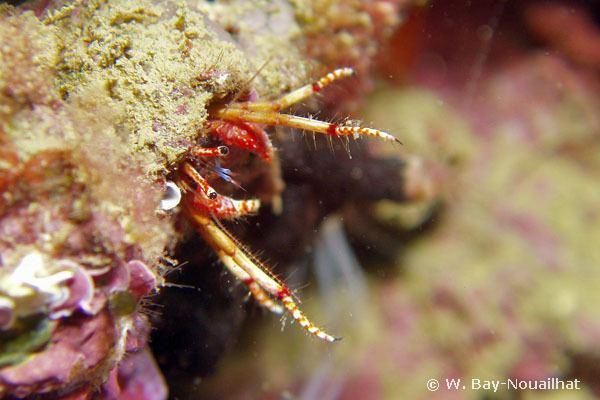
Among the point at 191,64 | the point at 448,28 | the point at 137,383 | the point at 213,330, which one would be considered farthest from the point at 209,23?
the point at 448,28

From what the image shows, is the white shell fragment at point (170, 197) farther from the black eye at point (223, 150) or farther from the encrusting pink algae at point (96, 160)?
the black eye at point (223, 150)

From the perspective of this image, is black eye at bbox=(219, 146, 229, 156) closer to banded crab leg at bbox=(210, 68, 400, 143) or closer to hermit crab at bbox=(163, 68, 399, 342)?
hermit crab at bbox=(163, 68, 399, 342)

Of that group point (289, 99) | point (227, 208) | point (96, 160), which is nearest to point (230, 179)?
point (227, 208)

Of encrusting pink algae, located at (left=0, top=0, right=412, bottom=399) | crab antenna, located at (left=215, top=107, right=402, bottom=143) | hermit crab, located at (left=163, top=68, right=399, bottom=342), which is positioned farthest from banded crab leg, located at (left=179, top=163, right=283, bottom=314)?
crab antenna, located at (left=215, top=107, right=402, bottom=143)

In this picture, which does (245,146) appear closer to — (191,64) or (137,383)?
(191,64)

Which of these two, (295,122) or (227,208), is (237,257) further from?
(295,122)

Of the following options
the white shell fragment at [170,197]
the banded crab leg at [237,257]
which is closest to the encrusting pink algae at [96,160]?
the white shell fragment at [170,197]

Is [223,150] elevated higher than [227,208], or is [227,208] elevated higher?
[223,150]
